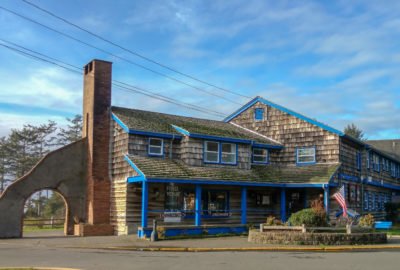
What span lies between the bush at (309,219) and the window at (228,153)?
8119 mm

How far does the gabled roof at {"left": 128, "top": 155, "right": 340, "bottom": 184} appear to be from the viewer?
24652 millimetres

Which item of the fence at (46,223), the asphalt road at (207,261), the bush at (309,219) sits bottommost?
the fence at (46,223)

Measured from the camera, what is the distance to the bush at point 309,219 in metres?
21.0

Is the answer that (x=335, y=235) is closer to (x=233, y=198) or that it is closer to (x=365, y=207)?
(x=233, y=198)

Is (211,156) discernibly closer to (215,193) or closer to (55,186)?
(215,193)

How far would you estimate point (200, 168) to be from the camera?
27094 millimetres

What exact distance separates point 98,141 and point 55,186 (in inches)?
134

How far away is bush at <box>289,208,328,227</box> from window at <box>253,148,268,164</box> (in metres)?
10.3

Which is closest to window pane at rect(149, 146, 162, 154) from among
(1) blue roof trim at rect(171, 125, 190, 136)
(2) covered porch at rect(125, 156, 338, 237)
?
(2) covered porch at rect(125, 156, 338, 237)

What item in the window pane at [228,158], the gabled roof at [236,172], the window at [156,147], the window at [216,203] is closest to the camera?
the gabled roof at [236,172]

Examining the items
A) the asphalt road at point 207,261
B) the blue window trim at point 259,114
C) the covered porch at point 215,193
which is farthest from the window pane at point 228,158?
the asphalt road at point 207,261

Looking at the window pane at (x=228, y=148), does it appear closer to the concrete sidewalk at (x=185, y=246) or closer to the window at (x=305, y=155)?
the window at (x=305, y=155)

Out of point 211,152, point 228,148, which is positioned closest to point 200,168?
point 211,152

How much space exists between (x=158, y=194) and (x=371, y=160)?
18.4 metres
